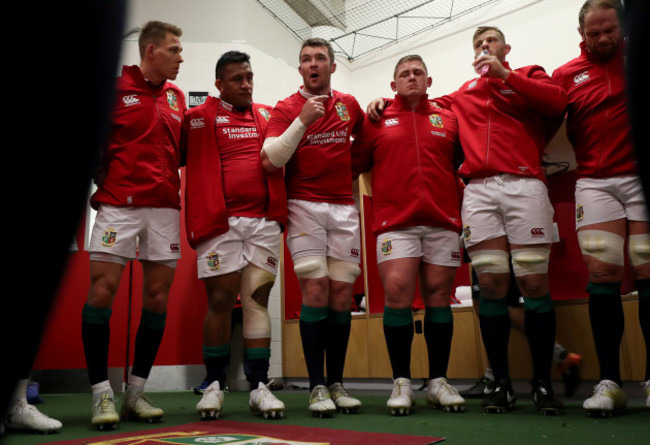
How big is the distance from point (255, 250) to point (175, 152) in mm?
572

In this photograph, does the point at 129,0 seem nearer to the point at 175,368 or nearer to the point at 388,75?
the point at 175,368

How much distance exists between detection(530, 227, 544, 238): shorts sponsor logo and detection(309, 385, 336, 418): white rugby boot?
1080 mm

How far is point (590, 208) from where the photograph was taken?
2.08 m

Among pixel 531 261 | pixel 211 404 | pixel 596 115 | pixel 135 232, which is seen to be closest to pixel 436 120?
pixel 596 115

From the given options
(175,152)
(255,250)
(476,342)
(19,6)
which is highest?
(175,152)

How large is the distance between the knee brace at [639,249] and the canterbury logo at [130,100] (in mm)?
2103

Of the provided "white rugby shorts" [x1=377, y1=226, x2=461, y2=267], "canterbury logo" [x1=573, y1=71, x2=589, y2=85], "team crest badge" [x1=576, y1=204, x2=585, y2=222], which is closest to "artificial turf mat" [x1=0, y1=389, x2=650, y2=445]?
"white rugby shorts" [x1=377, y1=226, x2=461, y2=267]

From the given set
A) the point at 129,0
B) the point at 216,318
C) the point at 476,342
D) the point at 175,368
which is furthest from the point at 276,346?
the point at 129,0

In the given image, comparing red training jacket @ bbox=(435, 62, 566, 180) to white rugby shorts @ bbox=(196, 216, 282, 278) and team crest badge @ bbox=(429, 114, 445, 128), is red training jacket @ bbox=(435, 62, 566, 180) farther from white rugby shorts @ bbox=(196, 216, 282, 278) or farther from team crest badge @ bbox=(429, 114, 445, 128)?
white rugby shorts @ bbox=(196, 216, 282, 278)

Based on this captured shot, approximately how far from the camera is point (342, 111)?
99.3 inches

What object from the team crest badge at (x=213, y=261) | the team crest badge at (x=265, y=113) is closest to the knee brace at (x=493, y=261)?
the team crest badge at (x=213, y=261)

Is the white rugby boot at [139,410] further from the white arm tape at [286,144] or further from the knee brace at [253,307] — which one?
the white arm tape at [286,144]

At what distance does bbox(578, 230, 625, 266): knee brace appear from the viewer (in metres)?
2.01

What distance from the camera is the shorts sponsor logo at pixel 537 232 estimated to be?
2.14m
